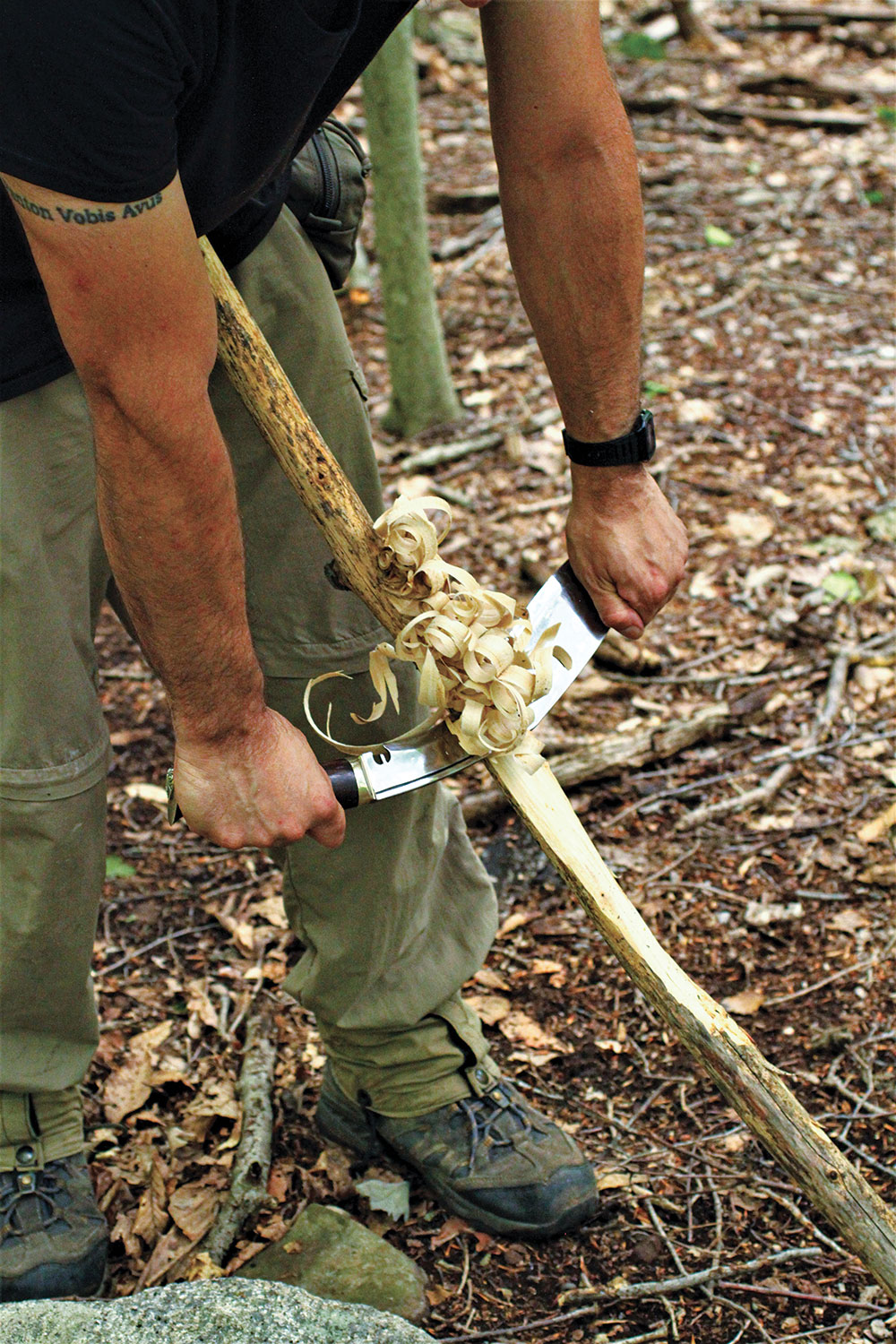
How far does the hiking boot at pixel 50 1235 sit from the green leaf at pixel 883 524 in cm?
316

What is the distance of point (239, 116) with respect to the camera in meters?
1.68

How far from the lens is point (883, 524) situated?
4066 mm

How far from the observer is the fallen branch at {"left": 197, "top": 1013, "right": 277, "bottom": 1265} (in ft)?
7.47

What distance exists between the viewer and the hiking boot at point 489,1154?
7.44ft

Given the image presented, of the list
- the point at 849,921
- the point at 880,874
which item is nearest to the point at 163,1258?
the point at 849,921

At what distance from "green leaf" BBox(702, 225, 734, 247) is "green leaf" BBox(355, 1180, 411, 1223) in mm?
4944

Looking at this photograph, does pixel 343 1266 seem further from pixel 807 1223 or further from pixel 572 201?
pixel 572 201

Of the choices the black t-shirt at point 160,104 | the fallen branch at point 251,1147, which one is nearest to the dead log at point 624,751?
the fallen branch at point 251,1147

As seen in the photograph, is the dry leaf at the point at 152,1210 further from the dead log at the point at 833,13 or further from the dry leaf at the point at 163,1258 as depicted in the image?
the dead log at the point at 833,13

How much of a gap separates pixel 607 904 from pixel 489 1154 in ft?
2.81

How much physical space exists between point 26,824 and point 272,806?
0.52m

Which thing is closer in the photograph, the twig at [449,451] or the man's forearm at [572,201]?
the man's forearm at [572,201]

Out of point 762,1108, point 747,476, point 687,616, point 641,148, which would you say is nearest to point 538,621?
point 762,1108

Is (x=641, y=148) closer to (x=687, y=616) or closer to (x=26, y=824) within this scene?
(x=687, y=616)
